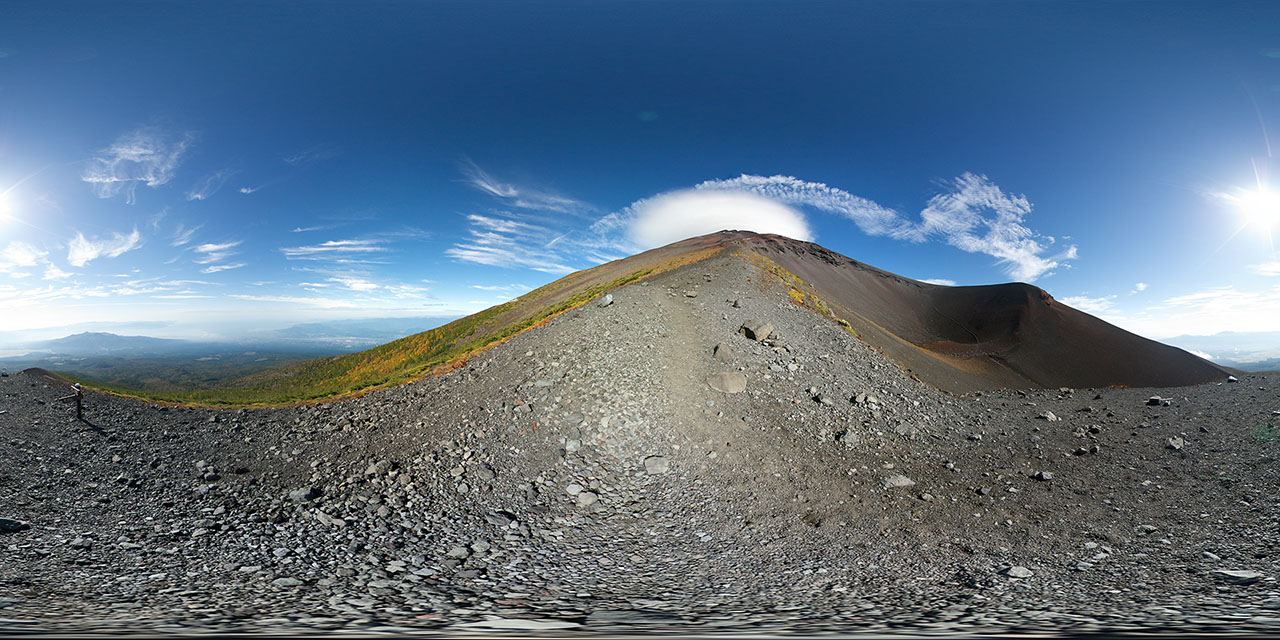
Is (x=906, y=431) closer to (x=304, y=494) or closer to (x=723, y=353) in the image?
(x=723, y=353)

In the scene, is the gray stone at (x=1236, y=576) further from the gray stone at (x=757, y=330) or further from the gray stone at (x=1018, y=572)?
the gray stone at (x=757, y=330)

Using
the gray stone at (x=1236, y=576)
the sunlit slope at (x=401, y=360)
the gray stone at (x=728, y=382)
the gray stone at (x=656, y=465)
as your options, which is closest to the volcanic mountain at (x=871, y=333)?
the sunlit slope at (x=401, y=360)

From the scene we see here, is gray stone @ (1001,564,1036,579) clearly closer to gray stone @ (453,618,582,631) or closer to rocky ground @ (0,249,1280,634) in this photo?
rocky ground @ (0,249,1280,634)

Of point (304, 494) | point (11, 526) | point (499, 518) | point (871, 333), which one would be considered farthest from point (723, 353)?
point (11, 526)

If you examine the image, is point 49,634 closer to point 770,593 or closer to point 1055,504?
point 770,593

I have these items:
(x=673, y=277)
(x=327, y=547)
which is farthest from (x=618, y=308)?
(x=327, y=547)

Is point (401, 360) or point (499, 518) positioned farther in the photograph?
point (401, 360)

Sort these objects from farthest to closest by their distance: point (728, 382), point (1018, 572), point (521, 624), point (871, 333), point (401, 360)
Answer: point (871, 333) → point (401, 360) → point (728, 382) → point (1018, 572) → point (521, 624)
